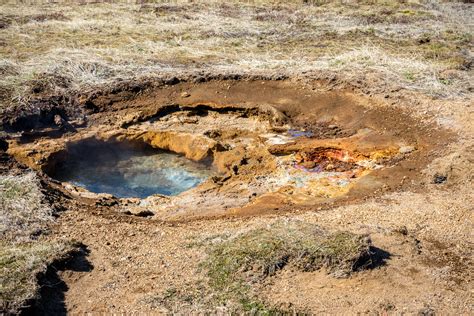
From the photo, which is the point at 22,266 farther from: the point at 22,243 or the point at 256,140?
the point at 256,140

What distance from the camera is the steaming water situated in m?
10.1

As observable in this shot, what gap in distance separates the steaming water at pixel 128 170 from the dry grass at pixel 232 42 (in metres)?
2.21

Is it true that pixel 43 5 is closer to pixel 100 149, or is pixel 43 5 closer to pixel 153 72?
pixel 153 72

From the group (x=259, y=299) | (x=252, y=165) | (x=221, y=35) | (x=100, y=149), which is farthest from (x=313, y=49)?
(x=259, y=299)

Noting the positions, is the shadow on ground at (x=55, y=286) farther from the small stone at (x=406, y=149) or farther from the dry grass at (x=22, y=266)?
the small stone at (x=406, y=149)

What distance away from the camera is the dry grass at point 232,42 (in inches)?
510

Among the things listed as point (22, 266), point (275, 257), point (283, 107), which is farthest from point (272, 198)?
point (22, 266)

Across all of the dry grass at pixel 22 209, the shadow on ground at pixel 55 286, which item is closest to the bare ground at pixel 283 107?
the shadow on ground at pixel 55 286

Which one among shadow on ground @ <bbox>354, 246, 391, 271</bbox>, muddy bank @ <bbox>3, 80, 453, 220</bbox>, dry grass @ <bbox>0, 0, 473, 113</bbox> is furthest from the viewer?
dry grass @ <bbox>0, 0, 473, 113</bbox>

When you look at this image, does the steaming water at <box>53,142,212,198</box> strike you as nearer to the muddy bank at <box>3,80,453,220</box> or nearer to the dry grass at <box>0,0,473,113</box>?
the muddy bank at <box>3,80,453,220</box>

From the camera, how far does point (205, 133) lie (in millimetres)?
11406

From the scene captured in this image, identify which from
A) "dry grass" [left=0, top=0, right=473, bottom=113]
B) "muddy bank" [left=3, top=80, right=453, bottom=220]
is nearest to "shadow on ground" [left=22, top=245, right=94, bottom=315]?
"muddy bank" [left=3, top=80, right=453, bottom=220]

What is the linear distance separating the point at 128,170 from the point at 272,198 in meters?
3.45

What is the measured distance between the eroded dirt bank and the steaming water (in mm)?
251
